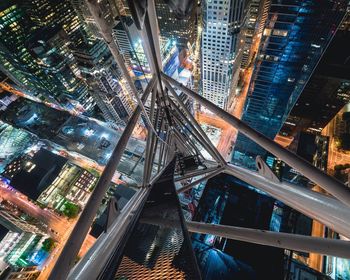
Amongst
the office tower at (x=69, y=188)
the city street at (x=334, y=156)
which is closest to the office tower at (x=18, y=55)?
the office tower at (x=69, y=188)

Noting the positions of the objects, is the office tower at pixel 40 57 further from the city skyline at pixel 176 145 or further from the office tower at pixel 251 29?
the office tower at pixel 251 29

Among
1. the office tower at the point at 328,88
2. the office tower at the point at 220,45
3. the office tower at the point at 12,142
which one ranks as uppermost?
the office tower at the point at 220,45

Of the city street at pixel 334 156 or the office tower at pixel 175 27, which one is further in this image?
the office tower at pixel 175 27

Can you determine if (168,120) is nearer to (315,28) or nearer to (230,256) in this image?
(230,256)

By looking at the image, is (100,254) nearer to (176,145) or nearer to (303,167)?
(303,167)

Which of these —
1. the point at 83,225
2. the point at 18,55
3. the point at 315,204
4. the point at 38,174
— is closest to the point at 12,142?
the point at 38,174

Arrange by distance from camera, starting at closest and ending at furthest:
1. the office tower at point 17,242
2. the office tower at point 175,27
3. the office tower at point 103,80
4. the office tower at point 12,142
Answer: the office tower at point 17,242
the office tower at point 12,142
the office tower at point 103,80
the office tower at point 175,27

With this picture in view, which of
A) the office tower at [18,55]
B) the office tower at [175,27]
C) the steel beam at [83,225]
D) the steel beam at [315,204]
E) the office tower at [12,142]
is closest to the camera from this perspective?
the steel beam at [83,225]

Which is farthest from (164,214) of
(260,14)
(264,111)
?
(260,14)
